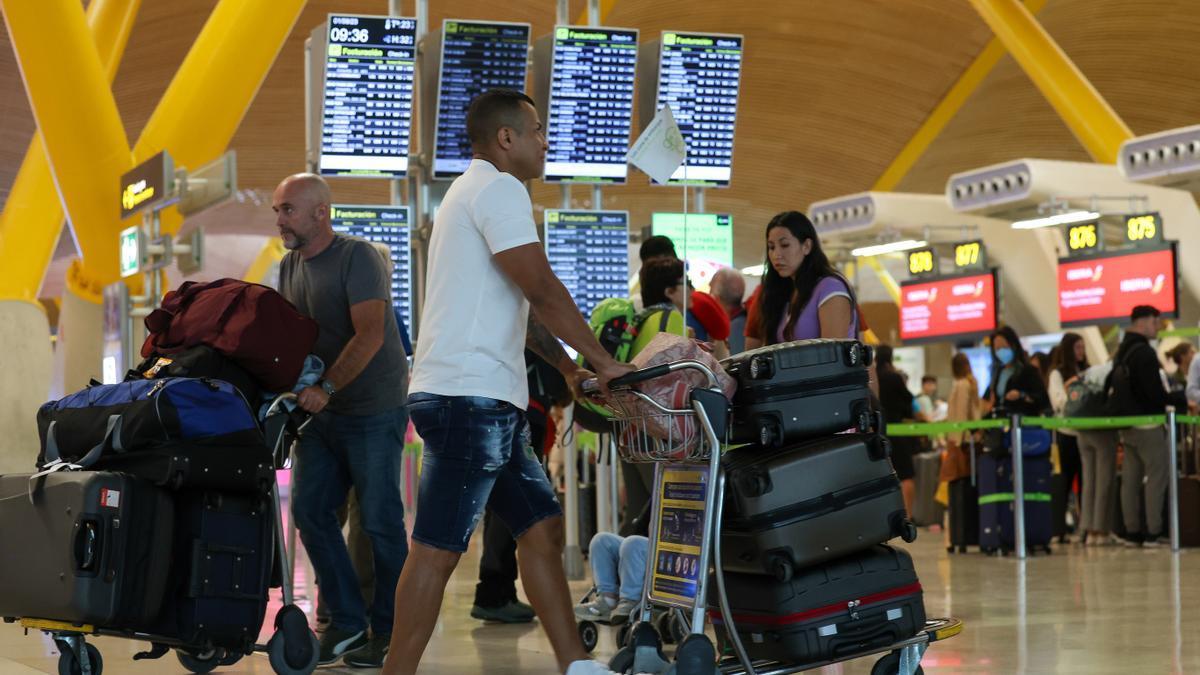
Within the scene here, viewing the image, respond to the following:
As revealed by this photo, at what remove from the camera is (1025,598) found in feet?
23.8

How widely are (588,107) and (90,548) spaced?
240 inches

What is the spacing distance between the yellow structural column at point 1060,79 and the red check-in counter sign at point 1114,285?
11.6 feet

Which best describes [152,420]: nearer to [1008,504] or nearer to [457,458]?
[457,458]

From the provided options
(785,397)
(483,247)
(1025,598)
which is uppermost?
(483,247)

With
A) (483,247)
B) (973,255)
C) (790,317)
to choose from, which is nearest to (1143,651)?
(790,317)

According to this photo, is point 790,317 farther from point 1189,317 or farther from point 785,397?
point 1189,317

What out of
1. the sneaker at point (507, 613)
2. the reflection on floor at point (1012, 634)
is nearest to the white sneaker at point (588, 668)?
the reflection on floor at point (1012, 634)

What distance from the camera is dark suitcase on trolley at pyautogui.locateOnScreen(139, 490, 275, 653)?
4.19m

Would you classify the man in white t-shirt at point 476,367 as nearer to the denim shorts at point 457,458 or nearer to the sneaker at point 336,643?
the denim shorts at point 457,458

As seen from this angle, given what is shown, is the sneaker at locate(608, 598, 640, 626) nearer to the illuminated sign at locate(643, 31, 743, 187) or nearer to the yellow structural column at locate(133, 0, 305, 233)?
the illuminated sign at locate(643, 31, 743, 187)

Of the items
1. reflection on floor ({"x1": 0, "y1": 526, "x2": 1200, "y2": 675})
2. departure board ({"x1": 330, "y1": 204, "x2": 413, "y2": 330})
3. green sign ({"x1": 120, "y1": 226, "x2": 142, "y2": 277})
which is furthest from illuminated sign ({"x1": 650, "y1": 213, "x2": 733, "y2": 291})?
green sign ({"x1": 120, "y1": 226, "x2": 142, "y2": 277})

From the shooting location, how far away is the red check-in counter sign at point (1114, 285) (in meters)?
16.1

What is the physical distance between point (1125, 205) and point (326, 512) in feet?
47.7

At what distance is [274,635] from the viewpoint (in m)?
4.43
